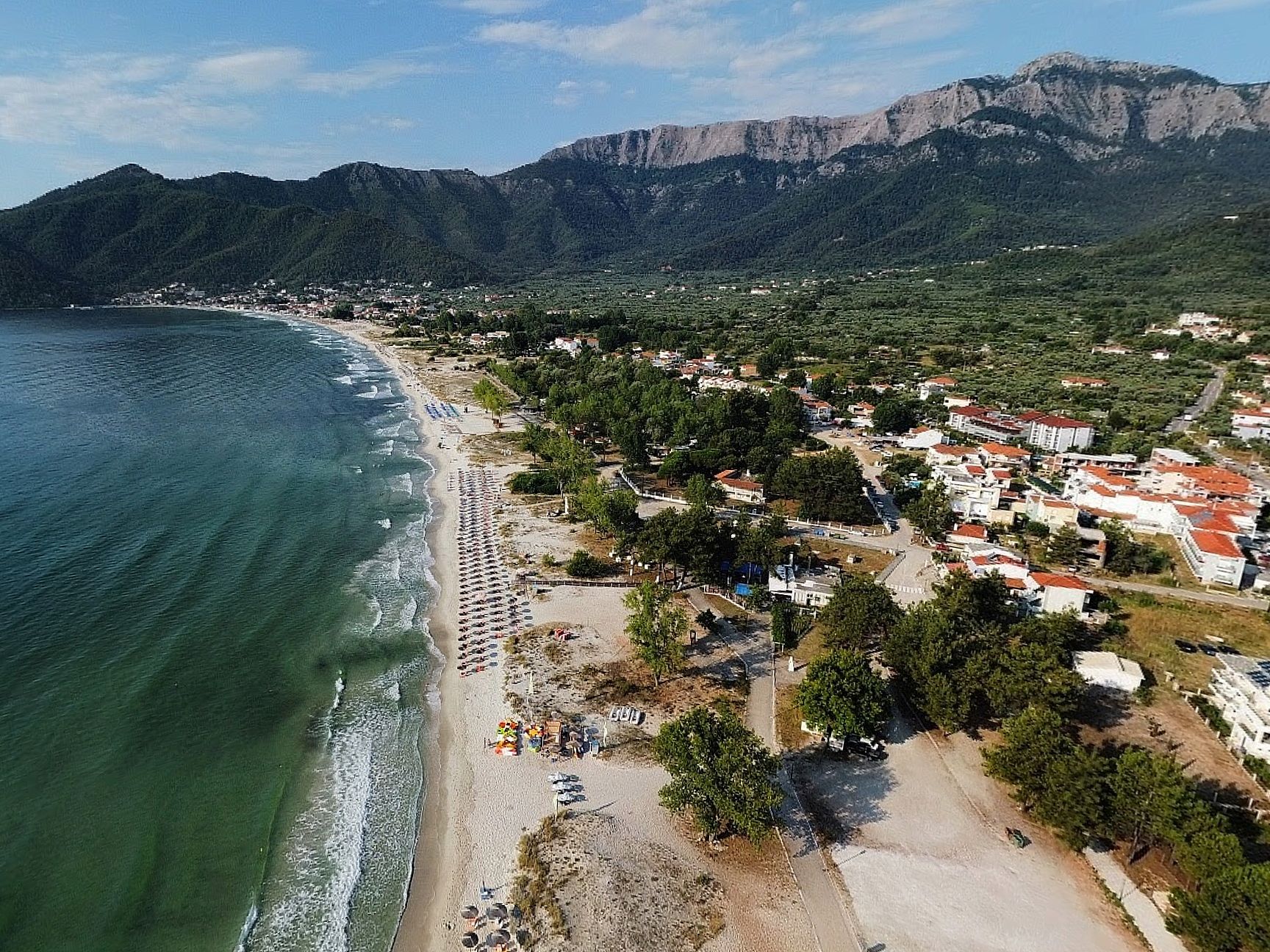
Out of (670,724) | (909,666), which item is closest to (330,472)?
(670,724)

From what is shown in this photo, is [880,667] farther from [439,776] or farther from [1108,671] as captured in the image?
[439,776]

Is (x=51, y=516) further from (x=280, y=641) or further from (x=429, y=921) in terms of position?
(x=429, y=921)

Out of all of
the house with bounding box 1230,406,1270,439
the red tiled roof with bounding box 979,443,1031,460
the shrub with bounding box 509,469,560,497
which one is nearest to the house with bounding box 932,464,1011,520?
the red tiled roof with bounding box 979,443,1031,460

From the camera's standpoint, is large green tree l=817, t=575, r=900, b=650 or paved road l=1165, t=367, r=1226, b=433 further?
paved road l=1165, t=367, r=1226, b=433

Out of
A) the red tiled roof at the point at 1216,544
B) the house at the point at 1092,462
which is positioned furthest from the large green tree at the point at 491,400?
the red tiled roof at the point at 1216,544

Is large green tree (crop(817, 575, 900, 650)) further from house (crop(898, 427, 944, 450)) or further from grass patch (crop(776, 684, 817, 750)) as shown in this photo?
house (crop(898, 427, 944, 450))

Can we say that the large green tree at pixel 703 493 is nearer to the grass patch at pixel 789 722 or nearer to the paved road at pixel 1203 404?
the grass patch at pixel 789 722
